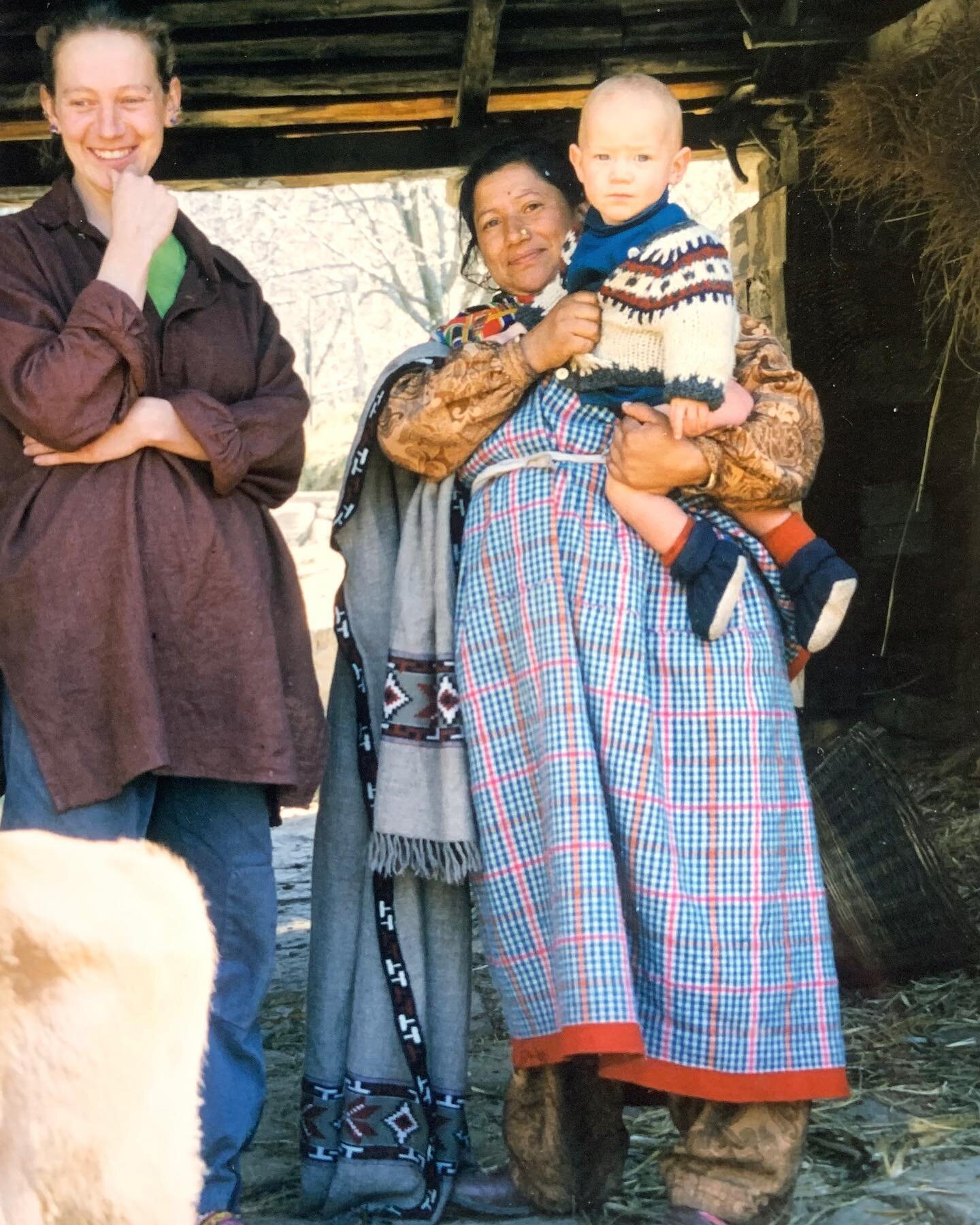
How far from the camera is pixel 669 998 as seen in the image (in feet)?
9.05

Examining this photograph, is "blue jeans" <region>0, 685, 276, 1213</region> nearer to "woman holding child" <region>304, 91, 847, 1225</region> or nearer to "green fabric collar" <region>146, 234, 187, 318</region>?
"woman holding child" <region>304, 91, 847, 1225</region>

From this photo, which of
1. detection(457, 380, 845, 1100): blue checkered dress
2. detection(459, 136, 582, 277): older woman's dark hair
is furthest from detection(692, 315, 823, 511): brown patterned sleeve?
detection(459, 136, 582, 277): older woman's dark hair

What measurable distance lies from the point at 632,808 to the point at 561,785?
0.45ft

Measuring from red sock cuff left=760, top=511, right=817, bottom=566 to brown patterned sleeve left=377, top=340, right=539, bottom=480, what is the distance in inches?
22.1

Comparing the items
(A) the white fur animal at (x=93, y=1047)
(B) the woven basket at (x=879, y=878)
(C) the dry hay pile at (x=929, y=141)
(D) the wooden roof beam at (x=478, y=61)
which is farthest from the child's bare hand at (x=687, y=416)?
(D) the wooden roof beam at (x=478, y=61)

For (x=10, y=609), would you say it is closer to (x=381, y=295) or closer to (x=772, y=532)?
(x=772, y=532)

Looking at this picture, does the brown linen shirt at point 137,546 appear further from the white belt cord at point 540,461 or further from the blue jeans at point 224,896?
the white belt cord at point 540,461

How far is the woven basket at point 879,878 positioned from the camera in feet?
14.2

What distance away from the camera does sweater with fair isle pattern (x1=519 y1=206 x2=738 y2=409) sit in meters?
2.72

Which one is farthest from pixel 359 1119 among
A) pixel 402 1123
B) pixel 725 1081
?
pixel 725 1081

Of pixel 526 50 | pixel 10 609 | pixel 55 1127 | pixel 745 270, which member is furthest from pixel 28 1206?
pixel 745 270

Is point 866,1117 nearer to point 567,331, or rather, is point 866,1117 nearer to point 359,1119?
point 359,1119

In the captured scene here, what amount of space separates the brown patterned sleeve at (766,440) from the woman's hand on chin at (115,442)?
0.99m

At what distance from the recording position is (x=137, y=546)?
2.64m
